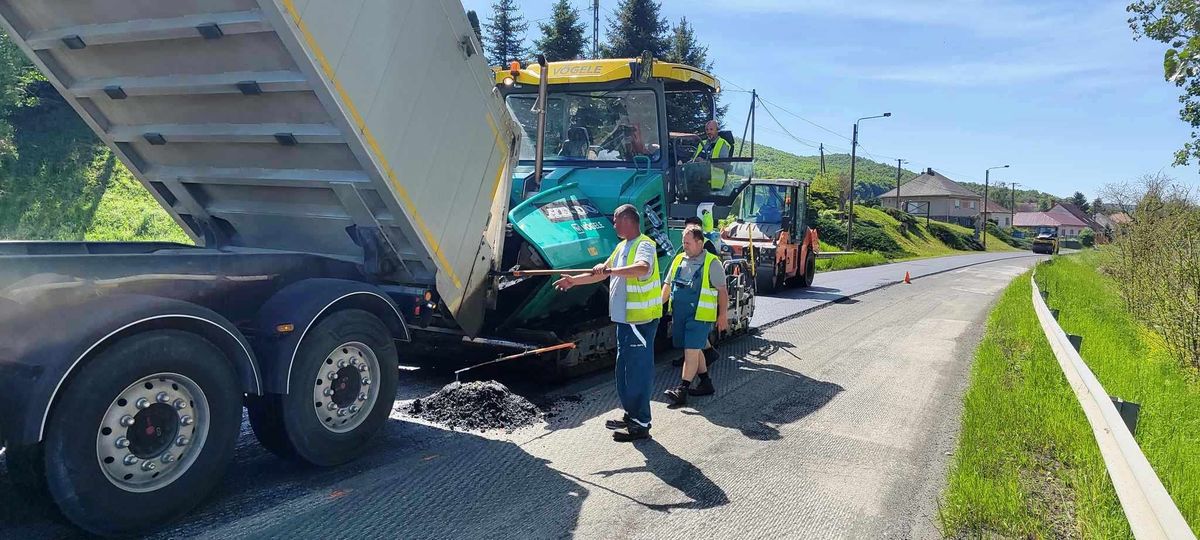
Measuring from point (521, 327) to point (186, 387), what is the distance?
329 cm

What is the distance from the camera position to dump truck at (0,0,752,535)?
323cm

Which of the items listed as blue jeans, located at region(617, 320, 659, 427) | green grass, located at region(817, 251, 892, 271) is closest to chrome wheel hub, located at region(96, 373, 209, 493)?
blue jeans, located at region(617, 320, 659, 427)

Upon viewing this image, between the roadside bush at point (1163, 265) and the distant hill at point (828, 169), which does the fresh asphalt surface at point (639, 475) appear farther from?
the distant hill at point (828, 169)

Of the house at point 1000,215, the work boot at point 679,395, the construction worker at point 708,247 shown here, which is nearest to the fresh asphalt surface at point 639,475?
the work boot at point 679,395

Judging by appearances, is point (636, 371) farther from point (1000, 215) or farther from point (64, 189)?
point (1000, 215)

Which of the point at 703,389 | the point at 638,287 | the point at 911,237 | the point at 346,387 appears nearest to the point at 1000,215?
the point at 911,237

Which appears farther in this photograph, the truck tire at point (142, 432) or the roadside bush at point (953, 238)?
the roadside bush at point (953, 238)

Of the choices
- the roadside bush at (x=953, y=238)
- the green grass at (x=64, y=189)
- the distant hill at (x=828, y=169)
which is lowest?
the roadside bush at (x=953, y=238)

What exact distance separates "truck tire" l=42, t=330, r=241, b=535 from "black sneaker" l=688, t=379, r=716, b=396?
3.89 meters

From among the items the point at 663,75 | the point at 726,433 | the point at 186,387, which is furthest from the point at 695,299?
the point at 186,387

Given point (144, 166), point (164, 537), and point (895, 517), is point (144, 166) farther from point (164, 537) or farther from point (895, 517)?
point (895, 517)

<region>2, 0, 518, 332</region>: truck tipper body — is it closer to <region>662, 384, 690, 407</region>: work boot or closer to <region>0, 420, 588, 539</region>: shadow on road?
<region>0, 420, 588, 539</region>: shadow on road

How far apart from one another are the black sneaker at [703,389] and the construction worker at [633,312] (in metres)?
1.42

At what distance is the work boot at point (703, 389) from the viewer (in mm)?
6691
